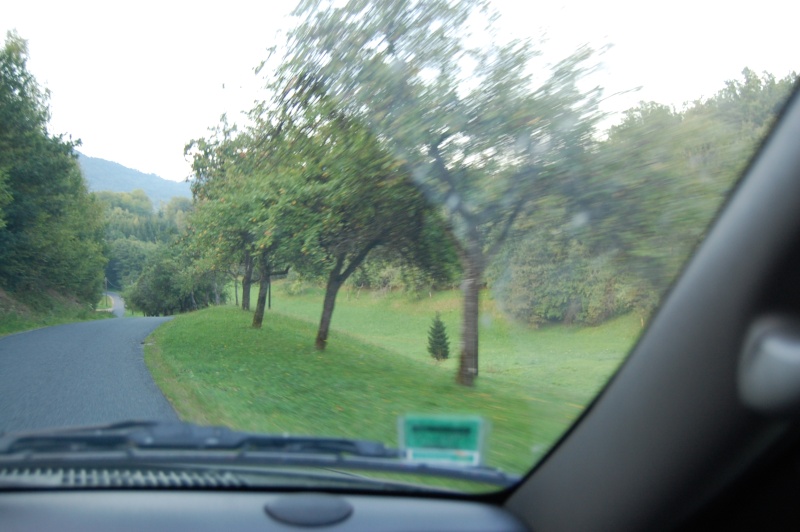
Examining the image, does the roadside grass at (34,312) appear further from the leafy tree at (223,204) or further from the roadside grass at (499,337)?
the roadside grass at (499,337)

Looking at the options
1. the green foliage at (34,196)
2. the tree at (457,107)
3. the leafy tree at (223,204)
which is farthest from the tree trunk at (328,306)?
the green foliage at (34,196)

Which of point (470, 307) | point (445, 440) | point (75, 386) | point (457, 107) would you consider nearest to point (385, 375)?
point (470, 307)

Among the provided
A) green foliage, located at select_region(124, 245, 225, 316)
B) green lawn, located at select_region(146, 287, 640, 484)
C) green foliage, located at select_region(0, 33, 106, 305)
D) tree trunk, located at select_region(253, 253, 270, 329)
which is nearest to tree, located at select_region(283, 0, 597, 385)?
green lawn, located at select_region(146, 287, 640, 484)

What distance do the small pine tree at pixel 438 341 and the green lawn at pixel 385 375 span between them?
10 centimetres

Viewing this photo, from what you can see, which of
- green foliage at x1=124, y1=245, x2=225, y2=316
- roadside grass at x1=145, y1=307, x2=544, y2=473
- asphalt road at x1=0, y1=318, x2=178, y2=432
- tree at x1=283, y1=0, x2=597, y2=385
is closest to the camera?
roadside grass at x1=145, y1=307, x2=544, y2=473

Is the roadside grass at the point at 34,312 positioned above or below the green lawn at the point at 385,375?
below

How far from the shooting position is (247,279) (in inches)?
455

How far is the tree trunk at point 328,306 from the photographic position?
7.59 meters

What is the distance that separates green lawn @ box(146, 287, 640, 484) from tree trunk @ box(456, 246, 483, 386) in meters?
0.11

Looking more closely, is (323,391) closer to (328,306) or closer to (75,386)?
(328,306)

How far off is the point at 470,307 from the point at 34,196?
13737 millimetres

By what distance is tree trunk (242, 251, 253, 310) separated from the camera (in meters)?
10.3

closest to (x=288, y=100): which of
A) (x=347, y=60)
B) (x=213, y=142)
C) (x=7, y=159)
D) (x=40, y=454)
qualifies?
(x=347, y=60)

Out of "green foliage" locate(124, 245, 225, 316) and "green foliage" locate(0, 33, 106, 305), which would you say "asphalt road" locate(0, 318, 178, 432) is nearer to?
"green foliage" locate(124, 245, 225, 316)
